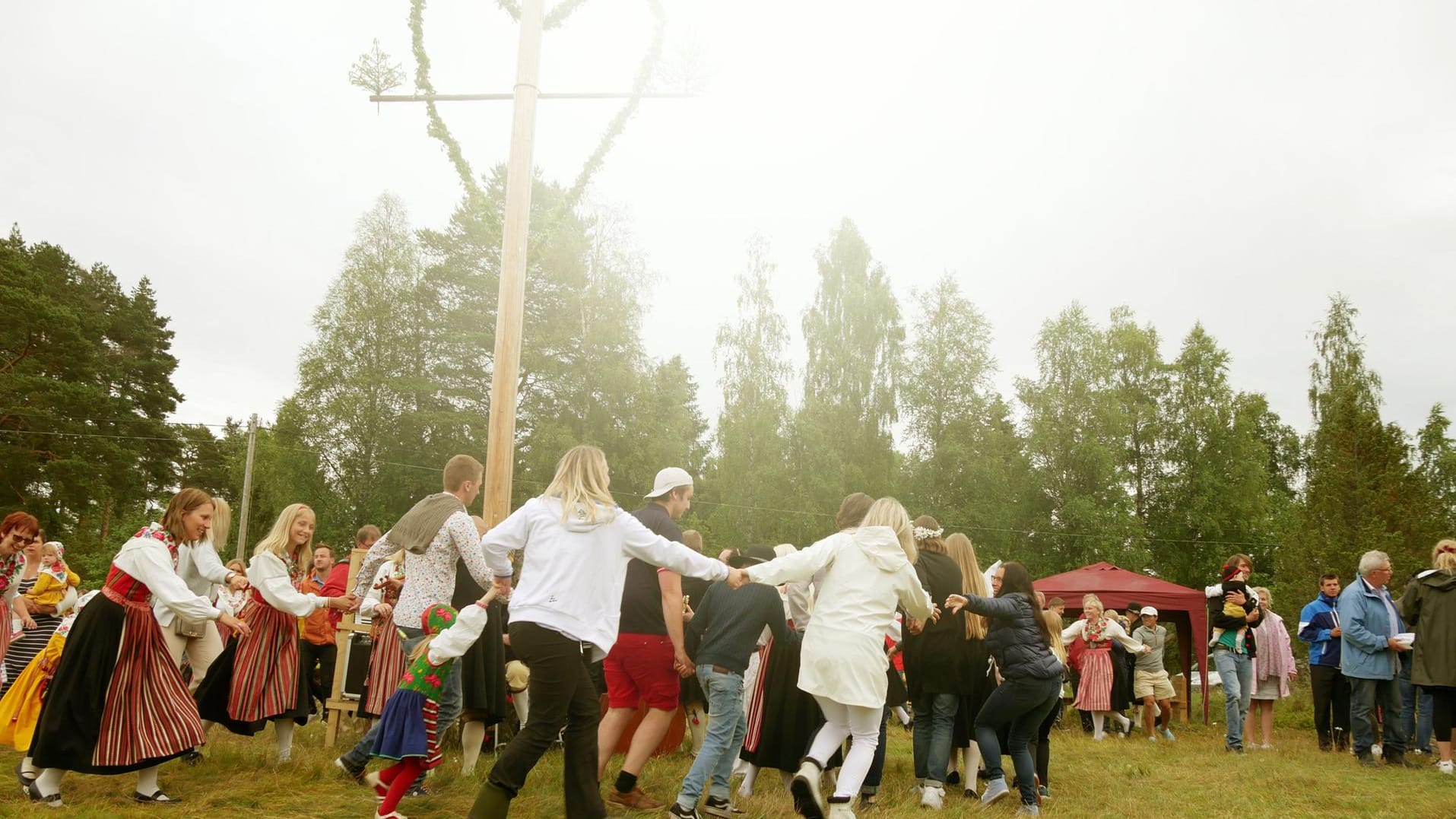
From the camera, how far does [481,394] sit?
3219 cm

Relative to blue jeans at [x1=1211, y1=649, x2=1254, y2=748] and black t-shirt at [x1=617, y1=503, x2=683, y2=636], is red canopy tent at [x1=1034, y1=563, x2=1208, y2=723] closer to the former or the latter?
blue jeans at [x1=1211, y1=649, x2=1254, y2=748]

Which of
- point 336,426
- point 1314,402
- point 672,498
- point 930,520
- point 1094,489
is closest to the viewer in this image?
point 672,498

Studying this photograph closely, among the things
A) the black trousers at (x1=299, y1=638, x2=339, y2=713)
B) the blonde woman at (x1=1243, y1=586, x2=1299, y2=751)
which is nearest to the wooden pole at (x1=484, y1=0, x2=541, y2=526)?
the black trousers at (x1=299, y1=638, x2=339, y2=713)

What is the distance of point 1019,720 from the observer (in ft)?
21.5

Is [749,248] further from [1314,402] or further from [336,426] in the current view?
[1314,402]

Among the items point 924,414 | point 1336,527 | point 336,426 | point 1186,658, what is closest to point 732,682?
point 1186,658

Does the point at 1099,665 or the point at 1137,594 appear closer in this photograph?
the point at 1099,665

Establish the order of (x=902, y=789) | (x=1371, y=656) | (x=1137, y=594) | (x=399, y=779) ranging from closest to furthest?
(x=399, y=779) < (x=902, y=789) < (x=1371, y=656) < (x=1137, y=594)

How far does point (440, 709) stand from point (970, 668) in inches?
139

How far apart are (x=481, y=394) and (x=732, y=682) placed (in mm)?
27735

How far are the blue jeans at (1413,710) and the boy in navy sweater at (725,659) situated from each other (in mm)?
7475

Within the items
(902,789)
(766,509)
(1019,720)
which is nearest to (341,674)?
(902,789)

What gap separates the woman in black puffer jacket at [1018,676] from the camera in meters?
6.29

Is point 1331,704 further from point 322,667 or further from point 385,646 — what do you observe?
point 322,667
